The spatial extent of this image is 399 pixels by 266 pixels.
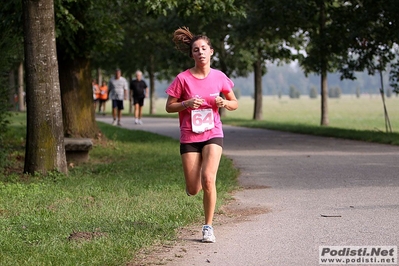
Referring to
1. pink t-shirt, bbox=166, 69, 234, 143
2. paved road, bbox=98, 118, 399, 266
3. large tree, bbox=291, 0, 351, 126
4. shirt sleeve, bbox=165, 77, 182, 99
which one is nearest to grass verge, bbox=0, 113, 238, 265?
paved road, bbox=98, 118, 399, 266

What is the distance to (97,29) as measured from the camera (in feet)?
62.6

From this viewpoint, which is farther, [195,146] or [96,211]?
[96,211]

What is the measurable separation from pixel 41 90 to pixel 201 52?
570cm

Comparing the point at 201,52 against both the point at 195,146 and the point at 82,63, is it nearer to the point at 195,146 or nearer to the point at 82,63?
the point at 195,146

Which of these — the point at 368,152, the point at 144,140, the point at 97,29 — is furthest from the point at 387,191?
the point at 144,140

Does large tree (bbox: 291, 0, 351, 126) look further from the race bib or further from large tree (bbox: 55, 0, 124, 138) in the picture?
the race bib

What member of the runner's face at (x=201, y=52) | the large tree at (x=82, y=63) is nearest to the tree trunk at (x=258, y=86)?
the large tree at (x=82, y=63)

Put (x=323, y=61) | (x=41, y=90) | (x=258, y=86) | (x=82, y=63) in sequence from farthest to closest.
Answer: (x=258, y=86)
(x=323, y=61)
(x=82, y=63)
(x=41, y=90)

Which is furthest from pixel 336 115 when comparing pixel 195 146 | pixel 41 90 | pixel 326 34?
pixel 195 146

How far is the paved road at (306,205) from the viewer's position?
7086mm

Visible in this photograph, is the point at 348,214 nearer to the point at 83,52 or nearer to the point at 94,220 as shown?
the point at 94,220

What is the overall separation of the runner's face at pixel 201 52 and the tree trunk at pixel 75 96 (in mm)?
12034

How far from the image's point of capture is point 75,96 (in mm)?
19703

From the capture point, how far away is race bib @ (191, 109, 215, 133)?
7.60 m
